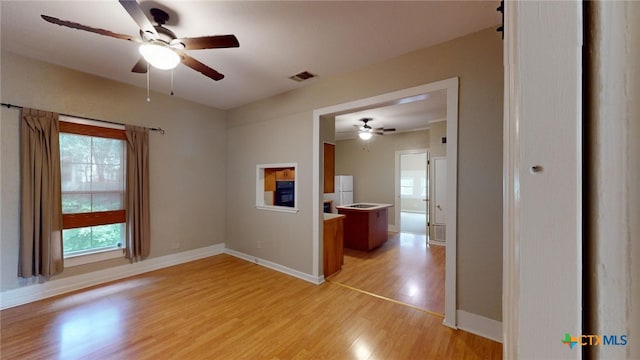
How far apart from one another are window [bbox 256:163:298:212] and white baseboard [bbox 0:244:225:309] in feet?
4.81

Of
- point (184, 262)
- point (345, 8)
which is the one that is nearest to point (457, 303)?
point (345, 8)

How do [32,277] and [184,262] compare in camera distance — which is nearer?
[32,277]

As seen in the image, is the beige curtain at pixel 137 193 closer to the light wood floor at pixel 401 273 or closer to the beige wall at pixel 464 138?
the beige wall at pixel 464 138

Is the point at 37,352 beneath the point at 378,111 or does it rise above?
beneath

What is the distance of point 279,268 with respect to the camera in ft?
12.4

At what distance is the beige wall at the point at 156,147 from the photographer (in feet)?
8.81

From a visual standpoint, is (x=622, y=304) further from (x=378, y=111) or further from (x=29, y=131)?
(x=378, y=111)

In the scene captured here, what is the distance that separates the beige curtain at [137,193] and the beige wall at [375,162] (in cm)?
530

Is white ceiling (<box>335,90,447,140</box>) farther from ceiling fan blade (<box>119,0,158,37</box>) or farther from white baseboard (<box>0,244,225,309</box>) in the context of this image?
white baseboard (<box>0,244,225,309</box>)

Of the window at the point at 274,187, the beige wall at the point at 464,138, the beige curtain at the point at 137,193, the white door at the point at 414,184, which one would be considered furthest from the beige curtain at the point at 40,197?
the white door at the point at 414,184

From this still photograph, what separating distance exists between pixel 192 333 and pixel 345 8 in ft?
10.2

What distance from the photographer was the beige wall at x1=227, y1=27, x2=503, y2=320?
2.18 meters

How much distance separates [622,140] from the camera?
256 millimetres

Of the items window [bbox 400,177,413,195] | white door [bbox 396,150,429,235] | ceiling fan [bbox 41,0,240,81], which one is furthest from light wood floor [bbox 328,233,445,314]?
window [bbox 400,177,413,195]
